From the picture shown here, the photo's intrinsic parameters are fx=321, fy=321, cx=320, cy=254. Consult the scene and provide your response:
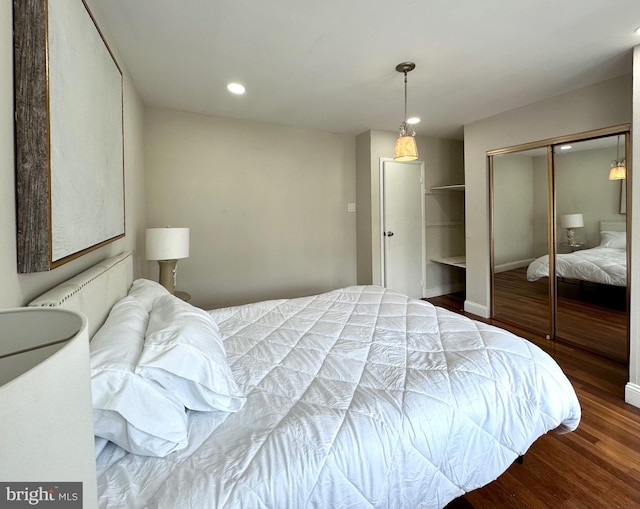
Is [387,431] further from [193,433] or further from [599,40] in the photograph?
[599,40]

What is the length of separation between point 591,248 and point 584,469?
2.06 metres

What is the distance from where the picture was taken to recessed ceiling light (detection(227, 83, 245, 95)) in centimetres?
274

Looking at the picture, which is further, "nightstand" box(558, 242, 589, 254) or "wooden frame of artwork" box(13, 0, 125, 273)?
"nightstand" box(558, 242, 589, 254)

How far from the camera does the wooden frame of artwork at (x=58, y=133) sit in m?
0.91

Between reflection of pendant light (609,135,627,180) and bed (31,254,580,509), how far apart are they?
6.78ft

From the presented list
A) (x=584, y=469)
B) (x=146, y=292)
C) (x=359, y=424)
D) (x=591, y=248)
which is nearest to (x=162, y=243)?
(x=146, y=292)

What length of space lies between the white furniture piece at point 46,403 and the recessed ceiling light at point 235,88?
271cm

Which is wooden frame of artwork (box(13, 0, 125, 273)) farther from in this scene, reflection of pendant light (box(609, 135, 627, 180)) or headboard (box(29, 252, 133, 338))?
reflection of pendant light (box(609, 135, 627, 180))

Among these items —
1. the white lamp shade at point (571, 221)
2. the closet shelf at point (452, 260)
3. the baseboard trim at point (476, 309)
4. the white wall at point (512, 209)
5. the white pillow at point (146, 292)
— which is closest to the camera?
the white pillow at point (146, 292)

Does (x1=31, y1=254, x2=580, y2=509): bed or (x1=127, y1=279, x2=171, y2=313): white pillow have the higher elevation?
(x1=127, y1=279, x2=171, y2=313): white pillow

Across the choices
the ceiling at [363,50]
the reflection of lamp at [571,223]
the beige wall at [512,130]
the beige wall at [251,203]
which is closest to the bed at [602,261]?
the reflection of lamp at [571,223]

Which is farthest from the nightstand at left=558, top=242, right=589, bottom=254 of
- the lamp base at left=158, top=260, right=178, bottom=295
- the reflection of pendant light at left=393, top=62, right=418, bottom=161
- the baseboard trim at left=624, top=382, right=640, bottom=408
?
the lamp base at left=158, top=260, right=178, bottom=295

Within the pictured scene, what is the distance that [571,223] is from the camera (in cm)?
304

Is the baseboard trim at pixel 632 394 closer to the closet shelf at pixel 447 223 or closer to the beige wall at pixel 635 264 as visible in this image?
the beige wall at pixel 635 264
